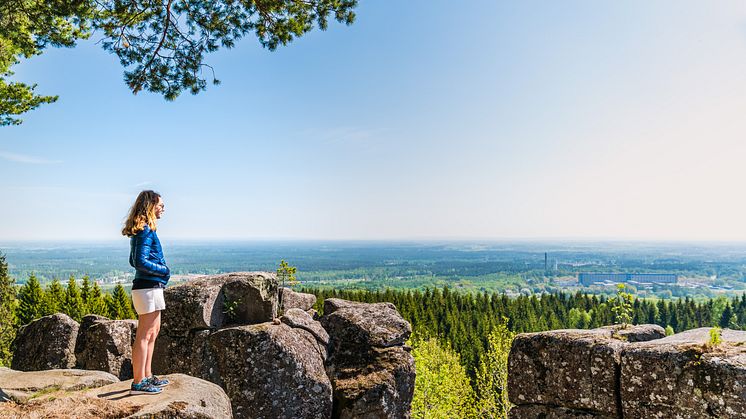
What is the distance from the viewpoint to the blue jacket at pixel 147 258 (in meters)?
7.92

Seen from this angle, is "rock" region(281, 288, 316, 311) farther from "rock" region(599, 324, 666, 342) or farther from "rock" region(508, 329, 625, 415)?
"rock" region(599, 324, 666, 342)

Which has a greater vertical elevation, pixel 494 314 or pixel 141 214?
pixel 141 214

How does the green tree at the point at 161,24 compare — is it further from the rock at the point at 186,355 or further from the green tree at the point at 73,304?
the green tree at the point at 73,304

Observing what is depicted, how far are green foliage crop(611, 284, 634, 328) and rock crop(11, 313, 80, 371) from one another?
1373cm

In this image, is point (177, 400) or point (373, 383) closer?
point (177, 400)

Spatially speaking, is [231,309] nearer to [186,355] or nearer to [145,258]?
[186,355]

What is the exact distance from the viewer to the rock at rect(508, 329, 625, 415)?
26.4 feet

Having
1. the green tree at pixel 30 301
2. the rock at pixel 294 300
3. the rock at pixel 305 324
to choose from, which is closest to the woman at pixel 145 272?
the rock at pixel 305 324

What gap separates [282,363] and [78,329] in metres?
7.03

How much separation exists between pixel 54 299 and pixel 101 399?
127 ft

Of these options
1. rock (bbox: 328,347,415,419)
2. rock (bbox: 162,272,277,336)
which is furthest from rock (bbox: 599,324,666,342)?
rock (bbox: 162,272,277,336)

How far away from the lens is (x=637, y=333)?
8.94 metres

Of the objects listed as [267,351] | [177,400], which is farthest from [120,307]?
[177,400]

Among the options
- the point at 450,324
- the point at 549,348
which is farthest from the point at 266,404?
the point at 450,324
